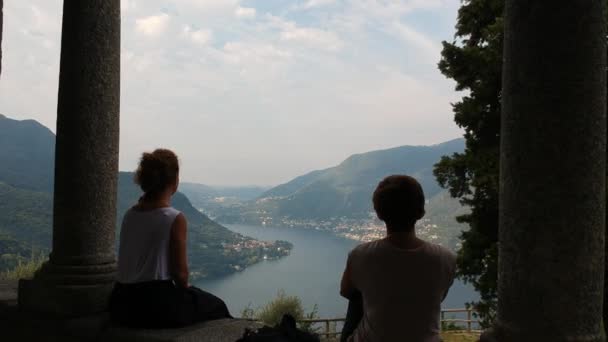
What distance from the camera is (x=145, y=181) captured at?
4.25 metres

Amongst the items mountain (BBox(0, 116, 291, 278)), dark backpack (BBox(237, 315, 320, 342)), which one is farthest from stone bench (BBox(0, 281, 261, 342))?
mountain (BBox(0, 116, 291, 278))

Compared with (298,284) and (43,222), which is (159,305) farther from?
(298,284)

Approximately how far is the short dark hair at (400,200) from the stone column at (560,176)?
0.60 metres

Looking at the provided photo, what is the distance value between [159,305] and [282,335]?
4.40ft

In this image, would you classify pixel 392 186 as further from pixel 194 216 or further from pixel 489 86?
pixel 194 216

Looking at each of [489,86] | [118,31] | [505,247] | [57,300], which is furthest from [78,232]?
[489,86]

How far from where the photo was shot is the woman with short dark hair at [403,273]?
121 inches

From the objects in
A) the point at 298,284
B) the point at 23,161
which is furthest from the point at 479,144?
the point at 23,161

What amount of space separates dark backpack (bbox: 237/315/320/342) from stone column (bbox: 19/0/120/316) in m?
2.50

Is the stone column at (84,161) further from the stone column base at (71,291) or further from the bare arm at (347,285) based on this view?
the bare arm at (347,285)

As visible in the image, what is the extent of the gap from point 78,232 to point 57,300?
0.72 meters

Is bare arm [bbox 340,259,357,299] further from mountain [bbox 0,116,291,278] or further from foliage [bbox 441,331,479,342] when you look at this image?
mountain [bbox 0,116,291,278]

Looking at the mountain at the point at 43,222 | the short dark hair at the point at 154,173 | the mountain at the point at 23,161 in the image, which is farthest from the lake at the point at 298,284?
the short dark hair at the point at 154,173

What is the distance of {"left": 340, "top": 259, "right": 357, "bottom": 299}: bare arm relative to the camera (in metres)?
3.30
